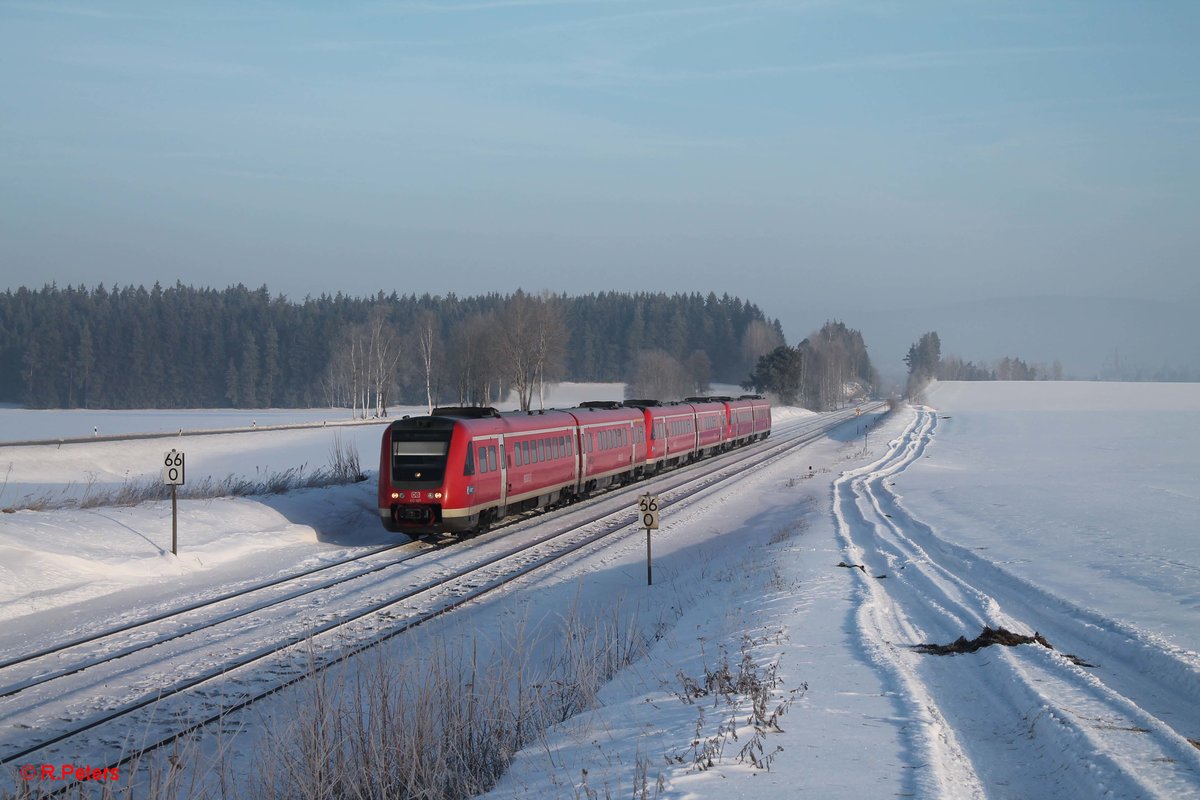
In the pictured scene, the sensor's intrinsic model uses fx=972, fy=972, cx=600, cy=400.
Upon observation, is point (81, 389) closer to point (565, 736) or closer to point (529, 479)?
point (529, 479)

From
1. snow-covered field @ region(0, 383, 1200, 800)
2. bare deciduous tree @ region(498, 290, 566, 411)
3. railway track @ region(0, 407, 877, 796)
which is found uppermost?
bare deciduous tree @ region(498, 290, 566, 411)

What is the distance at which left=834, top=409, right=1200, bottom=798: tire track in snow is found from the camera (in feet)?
20.7

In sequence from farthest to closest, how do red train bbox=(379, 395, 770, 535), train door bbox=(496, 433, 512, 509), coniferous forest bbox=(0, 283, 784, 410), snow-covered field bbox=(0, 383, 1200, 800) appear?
coniferous forest bbox=(0, 283, 784, 410)
train door bbox=(496, 433, 512, 509)
red train bbox=(379, 395, 770, 535)
snow-covered field bbox=(0, 383, 1200, 800)

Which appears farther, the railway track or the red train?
the red train

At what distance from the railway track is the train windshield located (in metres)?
1.64

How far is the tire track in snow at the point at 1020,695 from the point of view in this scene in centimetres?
630

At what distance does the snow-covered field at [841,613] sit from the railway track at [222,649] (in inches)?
23.9

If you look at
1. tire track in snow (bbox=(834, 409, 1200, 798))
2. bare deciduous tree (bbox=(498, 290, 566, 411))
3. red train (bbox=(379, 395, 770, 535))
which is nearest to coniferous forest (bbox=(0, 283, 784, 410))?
bare deciduous tree (bbox=(498, 290, 566, 411))

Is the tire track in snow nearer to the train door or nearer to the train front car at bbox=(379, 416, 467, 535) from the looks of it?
the train front car at bbox=(379, 416, 467, 535)

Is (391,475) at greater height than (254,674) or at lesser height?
greater

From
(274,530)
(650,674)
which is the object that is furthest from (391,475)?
(650,674)

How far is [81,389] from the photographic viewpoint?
113m

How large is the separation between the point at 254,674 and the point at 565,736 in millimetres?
5068

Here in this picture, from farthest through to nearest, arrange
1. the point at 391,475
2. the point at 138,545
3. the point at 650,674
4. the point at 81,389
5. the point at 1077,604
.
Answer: the point at 81,389
the point at 391,475
the point at 138,545
the point at 1077,604
the point at 650,674
